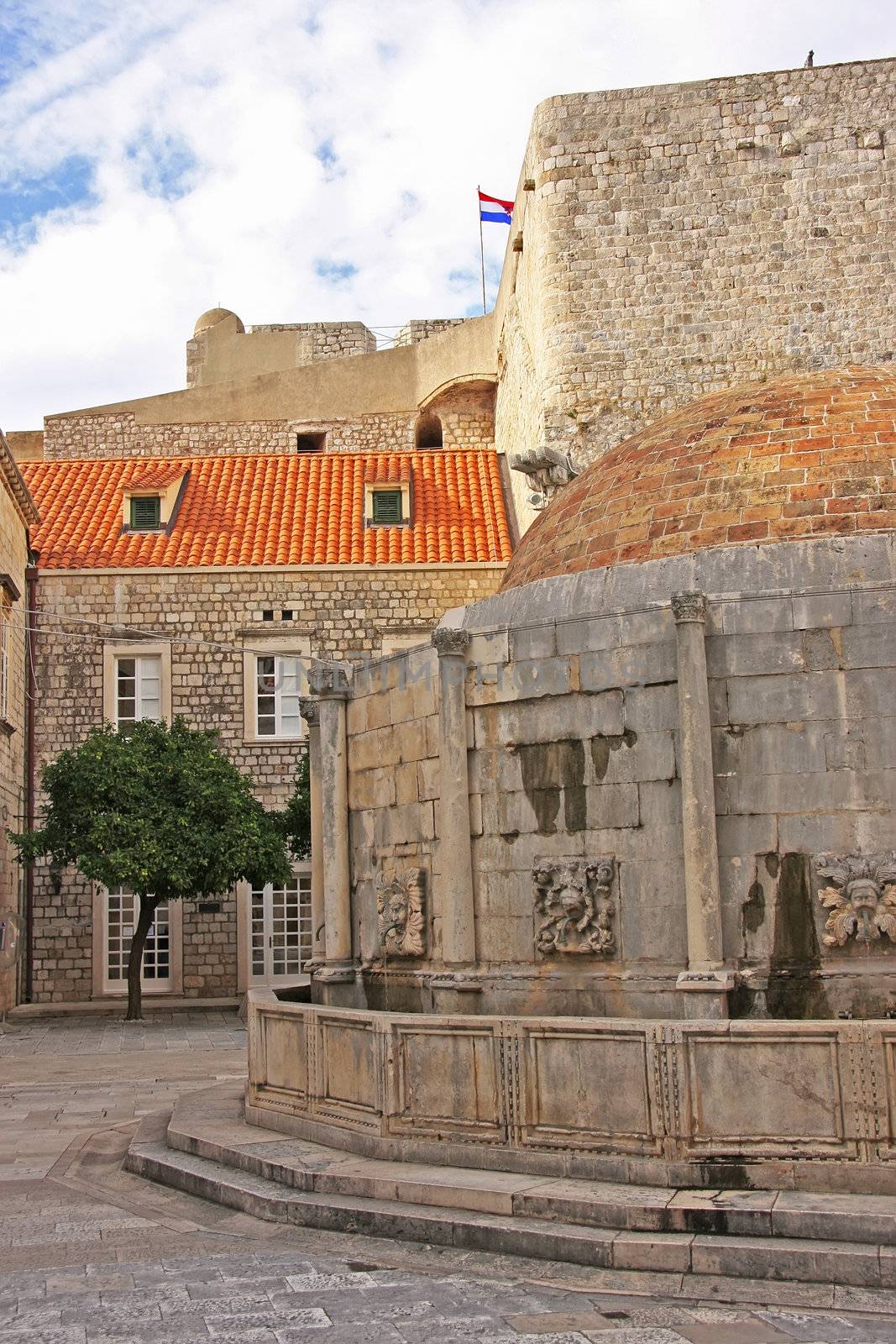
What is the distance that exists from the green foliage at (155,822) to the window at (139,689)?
8.13ft

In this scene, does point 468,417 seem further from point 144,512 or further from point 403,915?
point 403,915

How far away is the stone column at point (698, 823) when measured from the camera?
830 centimetres

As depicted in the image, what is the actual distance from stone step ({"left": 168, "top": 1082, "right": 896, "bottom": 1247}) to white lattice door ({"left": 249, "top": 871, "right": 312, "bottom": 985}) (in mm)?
16309

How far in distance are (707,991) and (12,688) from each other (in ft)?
59.2

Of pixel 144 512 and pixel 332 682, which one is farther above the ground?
pixel 144 512

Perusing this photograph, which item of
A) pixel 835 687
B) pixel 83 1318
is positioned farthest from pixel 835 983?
pixel 83 1318

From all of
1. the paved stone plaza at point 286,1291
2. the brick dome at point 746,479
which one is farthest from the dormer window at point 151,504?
the paved stone plaza at point 286,1291

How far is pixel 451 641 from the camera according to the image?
9.66 metres

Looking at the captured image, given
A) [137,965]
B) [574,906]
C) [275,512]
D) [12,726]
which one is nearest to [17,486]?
[12,726]

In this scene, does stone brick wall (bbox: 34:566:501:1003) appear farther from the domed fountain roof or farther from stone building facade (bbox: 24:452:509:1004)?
the domed fountain roof

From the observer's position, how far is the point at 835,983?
822 cm

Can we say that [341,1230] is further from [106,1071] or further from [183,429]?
[183,429]

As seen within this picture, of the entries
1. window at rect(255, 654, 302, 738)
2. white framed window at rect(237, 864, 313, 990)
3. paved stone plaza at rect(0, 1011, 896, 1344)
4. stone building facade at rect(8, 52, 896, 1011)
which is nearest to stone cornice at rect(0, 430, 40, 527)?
stone building facade at rect(8, 52, 896, 1011)

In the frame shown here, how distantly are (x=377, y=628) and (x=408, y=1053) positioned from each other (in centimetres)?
1791
